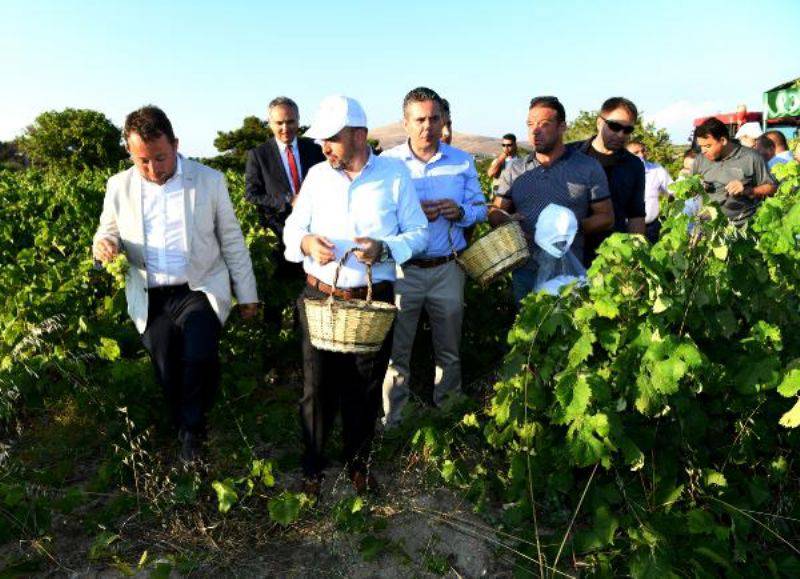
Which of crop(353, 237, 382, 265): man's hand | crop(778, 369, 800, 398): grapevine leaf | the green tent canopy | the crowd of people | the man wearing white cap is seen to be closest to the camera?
crop(778, 369, 800, 398): grapevine leaf

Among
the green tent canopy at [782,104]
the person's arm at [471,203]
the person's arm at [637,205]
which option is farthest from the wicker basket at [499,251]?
the green tent canopy at [782,104]

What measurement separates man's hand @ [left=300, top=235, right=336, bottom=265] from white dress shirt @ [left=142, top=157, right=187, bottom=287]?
0.78 metres

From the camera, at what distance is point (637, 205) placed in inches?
185

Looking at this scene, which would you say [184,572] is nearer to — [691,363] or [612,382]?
[612,382]

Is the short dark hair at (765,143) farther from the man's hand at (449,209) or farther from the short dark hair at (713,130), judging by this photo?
the man's hand at (449,209)

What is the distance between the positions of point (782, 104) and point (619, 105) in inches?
714

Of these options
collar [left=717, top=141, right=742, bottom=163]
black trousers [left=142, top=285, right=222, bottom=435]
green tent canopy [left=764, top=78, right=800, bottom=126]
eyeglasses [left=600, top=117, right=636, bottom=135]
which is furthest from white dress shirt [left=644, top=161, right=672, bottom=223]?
green tent canopy [left=764, top=78, right=800, bottom=126]

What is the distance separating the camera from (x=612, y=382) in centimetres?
288

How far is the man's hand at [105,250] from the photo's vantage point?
345 cm

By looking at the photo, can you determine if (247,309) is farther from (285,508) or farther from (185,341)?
(285,508)

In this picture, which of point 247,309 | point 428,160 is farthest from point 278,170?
point 247,309

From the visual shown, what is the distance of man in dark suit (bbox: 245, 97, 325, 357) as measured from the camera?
17.1 ft

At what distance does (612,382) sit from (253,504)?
1792mm

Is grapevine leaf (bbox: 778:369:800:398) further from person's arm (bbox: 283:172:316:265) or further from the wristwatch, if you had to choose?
person's arm (bbox: 283:172:316:265)
